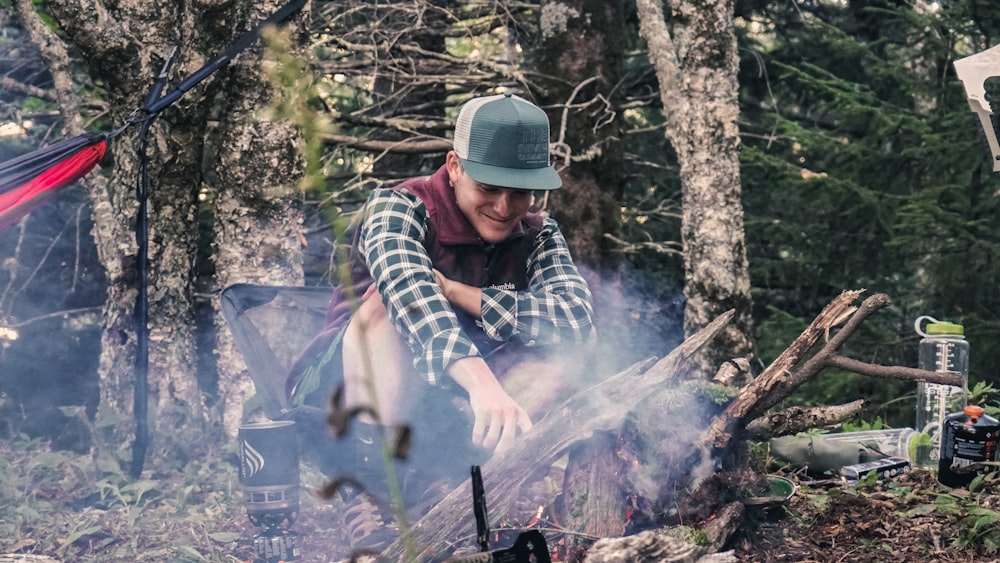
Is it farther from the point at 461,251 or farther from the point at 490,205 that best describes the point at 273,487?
the point at 490,205

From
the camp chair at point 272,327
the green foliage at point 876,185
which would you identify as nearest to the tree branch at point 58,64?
the camp chair at point 272,327

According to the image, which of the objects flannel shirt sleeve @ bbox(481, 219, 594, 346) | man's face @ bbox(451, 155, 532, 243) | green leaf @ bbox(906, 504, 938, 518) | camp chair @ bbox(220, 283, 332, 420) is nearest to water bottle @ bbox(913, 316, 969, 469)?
green leaf @ bbox(906, 504, 938, 518)

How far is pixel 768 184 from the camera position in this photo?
28.4 feet

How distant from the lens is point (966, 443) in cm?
329

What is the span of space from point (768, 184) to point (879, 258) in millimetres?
1509

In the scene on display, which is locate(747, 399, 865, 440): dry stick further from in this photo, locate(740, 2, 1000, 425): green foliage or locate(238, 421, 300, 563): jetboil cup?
locate(740, 2, 1000, 425): green foliage

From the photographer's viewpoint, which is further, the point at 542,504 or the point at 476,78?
the point at 476,78

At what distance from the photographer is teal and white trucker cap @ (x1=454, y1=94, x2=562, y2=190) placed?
2.66 metres

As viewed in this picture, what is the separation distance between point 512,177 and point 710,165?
2.39 meters

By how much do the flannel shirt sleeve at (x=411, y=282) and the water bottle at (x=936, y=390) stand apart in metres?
2.31

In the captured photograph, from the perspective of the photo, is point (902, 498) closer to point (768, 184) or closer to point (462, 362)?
point (462, 362)

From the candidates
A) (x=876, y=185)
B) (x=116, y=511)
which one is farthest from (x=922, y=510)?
(x=876, y=185)

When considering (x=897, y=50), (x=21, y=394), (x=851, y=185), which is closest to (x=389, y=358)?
(x=21, y=394)

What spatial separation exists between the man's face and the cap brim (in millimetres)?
49
